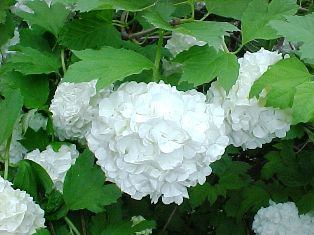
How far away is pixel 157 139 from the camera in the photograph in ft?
5.25

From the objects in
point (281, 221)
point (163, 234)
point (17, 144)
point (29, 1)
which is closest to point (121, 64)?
point (17, 144)

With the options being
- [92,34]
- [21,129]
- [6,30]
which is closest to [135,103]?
[92,34]

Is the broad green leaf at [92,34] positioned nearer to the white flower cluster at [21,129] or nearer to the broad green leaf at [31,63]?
the broad green leaf at [31,63]

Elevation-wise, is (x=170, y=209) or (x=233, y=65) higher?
(x=233, y=65)

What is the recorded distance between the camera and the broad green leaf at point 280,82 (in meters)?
1.81

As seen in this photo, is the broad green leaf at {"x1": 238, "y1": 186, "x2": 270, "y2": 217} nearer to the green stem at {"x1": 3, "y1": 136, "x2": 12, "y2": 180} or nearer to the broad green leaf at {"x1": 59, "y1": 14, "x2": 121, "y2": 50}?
the broad green leaf at {"x1": 59, "y1": 14, "x2": 121, "y2": 50}

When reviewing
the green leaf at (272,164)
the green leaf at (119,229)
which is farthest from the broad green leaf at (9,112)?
the green leaf at (272,164)

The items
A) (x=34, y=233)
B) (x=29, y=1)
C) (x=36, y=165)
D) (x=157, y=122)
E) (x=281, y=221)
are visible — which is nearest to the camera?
(x=157, y=122)

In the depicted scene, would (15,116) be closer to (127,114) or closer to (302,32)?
(127,114)

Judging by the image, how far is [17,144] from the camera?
2229 millimetres

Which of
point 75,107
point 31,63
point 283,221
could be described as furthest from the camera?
point 283,221

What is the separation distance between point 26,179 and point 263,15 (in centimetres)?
86

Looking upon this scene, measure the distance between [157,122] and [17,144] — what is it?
2.53ft

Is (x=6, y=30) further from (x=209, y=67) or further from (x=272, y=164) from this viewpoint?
(x=272, y=164)
